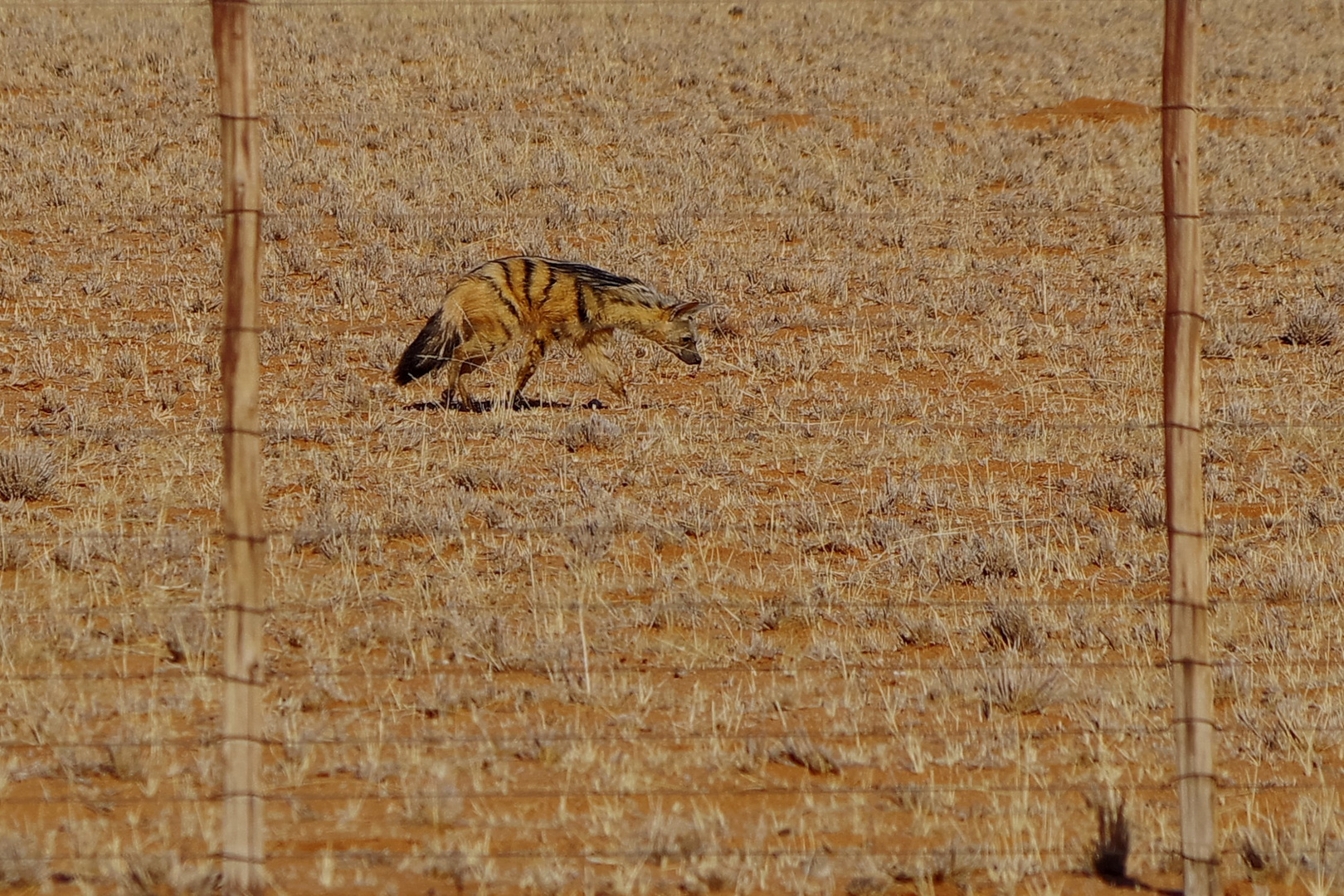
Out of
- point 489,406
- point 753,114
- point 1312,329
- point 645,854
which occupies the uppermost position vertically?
point 753,114

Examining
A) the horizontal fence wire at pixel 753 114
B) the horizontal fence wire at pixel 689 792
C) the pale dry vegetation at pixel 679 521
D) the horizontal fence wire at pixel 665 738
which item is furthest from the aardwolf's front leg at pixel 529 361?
the horizontal fence wire at pixel 753 114

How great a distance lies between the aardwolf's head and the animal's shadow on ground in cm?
64

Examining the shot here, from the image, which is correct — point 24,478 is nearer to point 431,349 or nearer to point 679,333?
point 431,349

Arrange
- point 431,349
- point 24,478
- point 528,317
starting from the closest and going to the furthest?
point 24,478 < point 431,349 < point 528,317

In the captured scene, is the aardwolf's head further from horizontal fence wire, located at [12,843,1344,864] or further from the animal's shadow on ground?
horizontal fence wire, located at [12,843,1344,864]

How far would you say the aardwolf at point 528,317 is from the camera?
33.3 ft

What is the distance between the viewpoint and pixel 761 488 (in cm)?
891

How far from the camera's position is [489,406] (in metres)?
10.8

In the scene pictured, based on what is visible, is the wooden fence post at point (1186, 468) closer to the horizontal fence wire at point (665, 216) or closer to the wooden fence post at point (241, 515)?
the wooden fence post at point (241, 515)

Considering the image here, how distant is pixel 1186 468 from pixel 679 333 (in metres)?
7.01

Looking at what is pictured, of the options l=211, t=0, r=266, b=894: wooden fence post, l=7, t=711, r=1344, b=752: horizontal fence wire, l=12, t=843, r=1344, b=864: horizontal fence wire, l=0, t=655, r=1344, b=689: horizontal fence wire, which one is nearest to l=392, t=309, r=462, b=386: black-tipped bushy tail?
l=0, t=655, r=1344, b=689: horizontal fence wire

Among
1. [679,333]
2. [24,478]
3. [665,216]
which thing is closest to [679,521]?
[679,333]

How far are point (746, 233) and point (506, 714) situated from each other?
11289 millimetres

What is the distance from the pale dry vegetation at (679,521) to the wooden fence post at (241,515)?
0.35m
